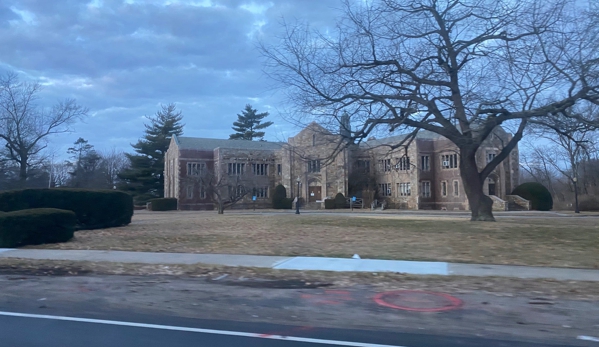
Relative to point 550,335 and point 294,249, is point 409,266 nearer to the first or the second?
point 294,249

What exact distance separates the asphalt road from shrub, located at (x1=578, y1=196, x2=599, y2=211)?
47.5 m

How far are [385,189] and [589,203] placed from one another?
21.4 meters

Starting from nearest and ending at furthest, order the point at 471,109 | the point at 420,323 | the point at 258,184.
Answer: the point at 420,323 < the point at 471,109 < the point at 258,184

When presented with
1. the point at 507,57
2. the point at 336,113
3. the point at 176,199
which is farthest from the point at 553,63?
the point at 176,199

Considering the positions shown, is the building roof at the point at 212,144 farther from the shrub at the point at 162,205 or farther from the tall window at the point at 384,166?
the tall window at the point at 384,166

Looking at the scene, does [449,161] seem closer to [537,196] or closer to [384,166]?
[384,166]

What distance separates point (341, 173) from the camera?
194 feet

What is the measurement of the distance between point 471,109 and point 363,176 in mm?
41217

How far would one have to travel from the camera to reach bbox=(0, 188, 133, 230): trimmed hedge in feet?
64.7

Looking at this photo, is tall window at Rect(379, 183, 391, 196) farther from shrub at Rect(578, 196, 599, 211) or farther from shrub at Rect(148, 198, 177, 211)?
shrub at Rect(148, 198, 177, 211)

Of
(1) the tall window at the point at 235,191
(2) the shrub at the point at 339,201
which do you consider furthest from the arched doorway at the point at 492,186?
(1) the tall window at the point at 235,191

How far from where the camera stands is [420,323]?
7004 millimetres

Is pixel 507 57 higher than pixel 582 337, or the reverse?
pixel 507 57

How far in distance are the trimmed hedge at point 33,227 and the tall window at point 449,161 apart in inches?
1809
